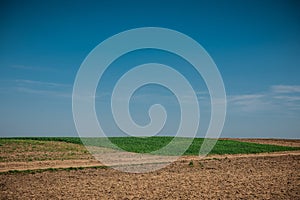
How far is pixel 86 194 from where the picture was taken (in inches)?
676

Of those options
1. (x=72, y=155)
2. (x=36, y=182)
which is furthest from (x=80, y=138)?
(x=36, y=182)

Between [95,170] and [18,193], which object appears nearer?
[18,193]

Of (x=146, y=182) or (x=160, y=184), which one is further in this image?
(x=146, y=182)

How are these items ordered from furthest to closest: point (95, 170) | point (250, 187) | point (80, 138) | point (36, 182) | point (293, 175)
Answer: point (80, 138)
point (95, 170)
point (293, 175)
point (36, 182)
point (250, 187)

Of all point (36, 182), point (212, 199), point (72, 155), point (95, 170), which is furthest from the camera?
point (72, 155)

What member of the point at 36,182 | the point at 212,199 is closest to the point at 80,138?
the point at 36,182

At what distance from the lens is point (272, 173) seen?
971 inches

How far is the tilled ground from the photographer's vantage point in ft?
55.6

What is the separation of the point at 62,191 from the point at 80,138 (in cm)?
4135

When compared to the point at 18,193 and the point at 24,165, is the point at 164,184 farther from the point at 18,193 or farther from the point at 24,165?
the point at 24,165

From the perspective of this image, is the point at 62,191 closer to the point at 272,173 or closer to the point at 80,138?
the point at 272,173

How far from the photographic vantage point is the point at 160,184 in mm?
19953

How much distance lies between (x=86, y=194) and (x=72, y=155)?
2095 centimetres

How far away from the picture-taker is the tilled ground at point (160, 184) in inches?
667
